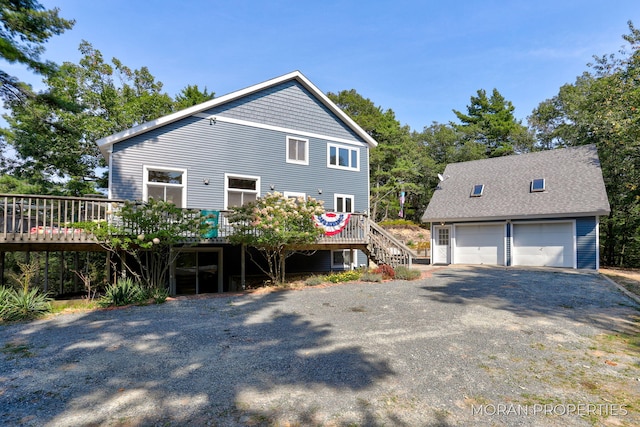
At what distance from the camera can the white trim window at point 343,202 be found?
623 inches

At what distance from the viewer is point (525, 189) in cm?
1792

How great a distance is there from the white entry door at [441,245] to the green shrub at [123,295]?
52.1 ft

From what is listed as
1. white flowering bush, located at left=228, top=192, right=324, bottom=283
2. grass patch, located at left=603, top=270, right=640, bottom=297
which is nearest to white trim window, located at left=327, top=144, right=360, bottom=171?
white flowering bush, located at left=228, top=192, right=324, bottom=283

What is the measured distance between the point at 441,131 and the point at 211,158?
31.0 meters

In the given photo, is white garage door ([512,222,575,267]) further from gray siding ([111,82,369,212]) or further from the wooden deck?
the wooden deck

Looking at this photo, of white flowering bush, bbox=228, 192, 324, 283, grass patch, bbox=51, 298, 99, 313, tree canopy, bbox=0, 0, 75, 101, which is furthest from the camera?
white flowering bush, bbox=228, 192, 324, 283

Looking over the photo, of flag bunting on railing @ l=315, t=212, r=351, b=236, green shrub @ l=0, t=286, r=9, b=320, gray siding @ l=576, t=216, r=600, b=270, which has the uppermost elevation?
flag bunting on railing @ l=315, t=212, r=351, b=236

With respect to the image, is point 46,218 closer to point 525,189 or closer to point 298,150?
point 298,150

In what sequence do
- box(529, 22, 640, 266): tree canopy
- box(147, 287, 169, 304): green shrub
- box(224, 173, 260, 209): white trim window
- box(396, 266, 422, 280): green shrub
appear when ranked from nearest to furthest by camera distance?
box(147, 287, 169, 304): green shrub
box(396, 266, 422, 280): green shrub
box(224, 173, 260, 209): white trim window
box(529, 22, 640, 266): tree canopy

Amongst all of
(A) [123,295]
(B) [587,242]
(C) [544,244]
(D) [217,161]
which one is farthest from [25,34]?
(B) [587,242]

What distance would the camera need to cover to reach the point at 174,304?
27.2 ft

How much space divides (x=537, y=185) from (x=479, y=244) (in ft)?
14.1

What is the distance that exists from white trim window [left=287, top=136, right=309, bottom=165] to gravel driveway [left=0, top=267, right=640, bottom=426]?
8.47 metres

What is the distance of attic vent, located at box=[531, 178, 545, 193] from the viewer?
683 inches
